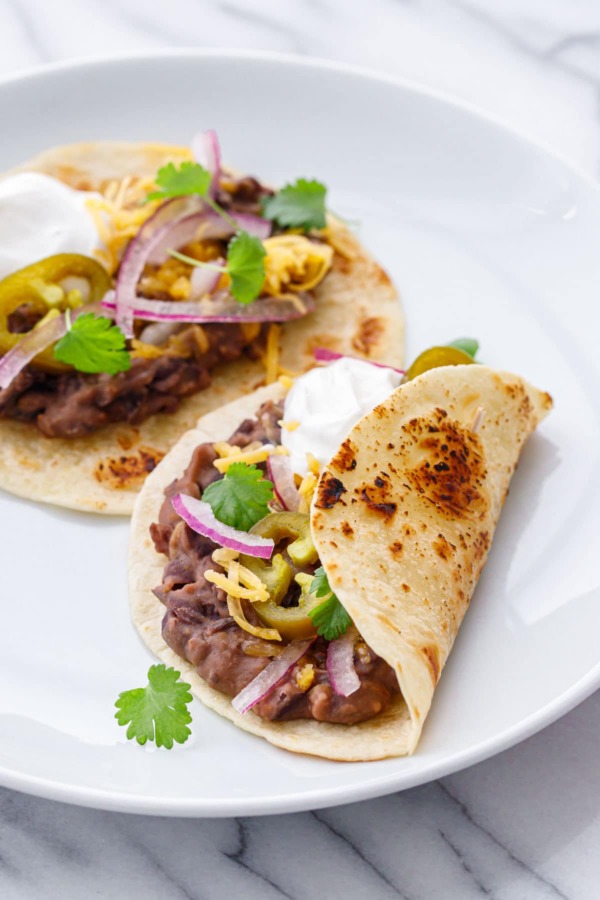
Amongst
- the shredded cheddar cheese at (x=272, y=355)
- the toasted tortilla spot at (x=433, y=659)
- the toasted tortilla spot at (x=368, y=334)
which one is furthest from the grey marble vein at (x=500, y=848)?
the toasted tortilla spot at (x=368, y=334)

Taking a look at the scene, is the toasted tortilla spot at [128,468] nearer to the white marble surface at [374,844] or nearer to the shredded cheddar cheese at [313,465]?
the shredded cheddar cheese at [313,465]

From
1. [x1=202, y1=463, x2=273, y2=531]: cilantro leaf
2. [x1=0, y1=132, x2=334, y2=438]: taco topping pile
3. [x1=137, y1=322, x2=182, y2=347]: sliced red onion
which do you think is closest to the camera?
[x1=202, y1=463, x2=273, y2=531]: cilantro leaf

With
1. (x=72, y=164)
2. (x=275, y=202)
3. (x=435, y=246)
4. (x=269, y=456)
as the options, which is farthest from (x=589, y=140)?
(x=269, y=456)

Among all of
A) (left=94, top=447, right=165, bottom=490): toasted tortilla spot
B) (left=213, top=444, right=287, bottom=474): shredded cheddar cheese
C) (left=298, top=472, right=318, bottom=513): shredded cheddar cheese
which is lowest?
(left=94, top=447, right=165, bottom=490): toasted tortilla spot

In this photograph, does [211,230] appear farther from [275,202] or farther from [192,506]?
[192,506]

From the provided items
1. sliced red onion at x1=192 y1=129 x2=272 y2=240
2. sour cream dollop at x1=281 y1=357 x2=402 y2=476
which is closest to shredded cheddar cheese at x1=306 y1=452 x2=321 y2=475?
sour cream dollop at x1=281 y1=357 x2=402 y2=476

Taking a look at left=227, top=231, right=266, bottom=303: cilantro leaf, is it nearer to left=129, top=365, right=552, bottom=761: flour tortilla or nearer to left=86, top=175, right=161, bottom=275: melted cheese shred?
left=86, top=175, right=161, bottom=275: melted cheese shred

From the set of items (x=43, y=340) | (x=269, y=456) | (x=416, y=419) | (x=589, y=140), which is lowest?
(x=43, y=340)
